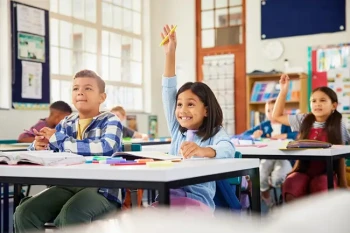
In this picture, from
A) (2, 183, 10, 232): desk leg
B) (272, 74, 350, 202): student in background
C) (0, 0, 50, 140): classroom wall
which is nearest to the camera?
(272, 74, 350, 202): student in background

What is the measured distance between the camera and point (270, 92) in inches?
289

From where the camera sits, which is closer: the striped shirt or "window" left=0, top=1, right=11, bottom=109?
the striped shirt

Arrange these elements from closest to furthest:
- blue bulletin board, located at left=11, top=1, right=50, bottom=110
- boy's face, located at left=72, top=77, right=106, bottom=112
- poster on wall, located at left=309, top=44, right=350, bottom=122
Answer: boy's face, located at left=72, top=77, right=106, bottom=112 → blue bulletin board, located at left=11, top=1, right=50, bottom=110 → poster on wall, located at left=309, top=44, right=350, bottom=122

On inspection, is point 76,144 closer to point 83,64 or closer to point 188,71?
point 83,64

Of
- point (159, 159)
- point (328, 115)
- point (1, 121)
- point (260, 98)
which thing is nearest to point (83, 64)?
point (1, 121)

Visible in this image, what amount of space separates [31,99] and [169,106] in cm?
383

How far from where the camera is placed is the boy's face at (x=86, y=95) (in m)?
2.44

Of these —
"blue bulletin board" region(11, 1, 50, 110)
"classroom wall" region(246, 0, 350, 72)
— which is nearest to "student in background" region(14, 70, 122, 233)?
"blue bulletin board" region(11, 1, 50, 110)

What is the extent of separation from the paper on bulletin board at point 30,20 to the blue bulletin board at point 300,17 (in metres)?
3.23

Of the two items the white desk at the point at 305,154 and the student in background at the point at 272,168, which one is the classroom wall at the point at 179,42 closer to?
the student in background at the point at 272,168

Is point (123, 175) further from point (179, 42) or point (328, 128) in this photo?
point (179, 42)

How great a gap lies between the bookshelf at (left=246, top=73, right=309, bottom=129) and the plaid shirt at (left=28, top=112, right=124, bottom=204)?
5187 millimetres

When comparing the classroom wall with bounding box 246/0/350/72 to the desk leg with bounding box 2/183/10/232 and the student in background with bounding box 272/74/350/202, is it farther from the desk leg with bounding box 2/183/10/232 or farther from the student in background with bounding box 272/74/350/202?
the desk leg with bounding box 2/183/10/232

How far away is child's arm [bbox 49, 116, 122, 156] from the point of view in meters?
2.14
